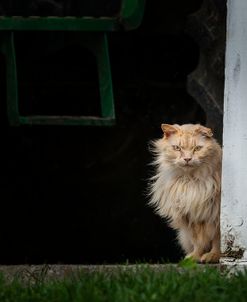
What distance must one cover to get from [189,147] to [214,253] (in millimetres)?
609

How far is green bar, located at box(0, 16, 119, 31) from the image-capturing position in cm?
809

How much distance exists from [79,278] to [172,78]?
12.2 ft

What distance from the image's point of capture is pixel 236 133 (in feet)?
25.0

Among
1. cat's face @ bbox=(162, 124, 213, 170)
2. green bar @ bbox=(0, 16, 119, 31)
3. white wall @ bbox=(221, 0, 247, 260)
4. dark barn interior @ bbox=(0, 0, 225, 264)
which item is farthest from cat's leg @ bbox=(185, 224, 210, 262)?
green bar @ bbox=(0, 16, 119, 31)

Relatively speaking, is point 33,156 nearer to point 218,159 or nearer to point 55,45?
point 55,45

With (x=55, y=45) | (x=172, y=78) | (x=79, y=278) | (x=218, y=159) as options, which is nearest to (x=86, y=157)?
(x=172, y=78)

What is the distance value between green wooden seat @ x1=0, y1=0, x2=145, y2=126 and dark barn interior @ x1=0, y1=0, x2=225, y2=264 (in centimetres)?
88

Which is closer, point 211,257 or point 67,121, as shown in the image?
point 211,257

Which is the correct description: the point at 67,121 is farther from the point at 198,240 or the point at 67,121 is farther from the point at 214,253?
the point at 214,253

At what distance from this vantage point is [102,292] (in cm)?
633

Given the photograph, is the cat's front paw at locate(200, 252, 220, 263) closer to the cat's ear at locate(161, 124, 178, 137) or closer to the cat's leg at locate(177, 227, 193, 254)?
the cat's leg at locate(177, 227, 193, 254)

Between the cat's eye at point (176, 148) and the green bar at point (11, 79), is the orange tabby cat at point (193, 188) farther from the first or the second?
the green bar at point (11, 79)

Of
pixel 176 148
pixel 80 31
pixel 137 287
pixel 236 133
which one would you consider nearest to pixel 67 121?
pixel 80 31

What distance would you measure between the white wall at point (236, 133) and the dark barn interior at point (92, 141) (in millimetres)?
1450
